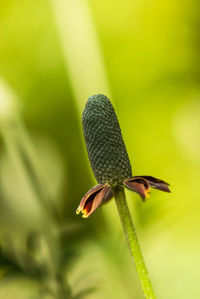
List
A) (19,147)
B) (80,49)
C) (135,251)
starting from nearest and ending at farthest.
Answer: (135,251), (19,147), (80,49)

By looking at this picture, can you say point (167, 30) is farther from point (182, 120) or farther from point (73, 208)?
point (73, 208)

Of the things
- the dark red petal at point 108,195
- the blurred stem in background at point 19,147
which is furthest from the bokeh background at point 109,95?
the dark red petal at point 108,195

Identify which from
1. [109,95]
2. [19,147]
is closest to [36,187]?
[19,147]

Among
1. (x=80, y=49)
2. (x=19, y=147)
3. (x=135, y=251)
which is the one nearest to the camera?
(x=135, y=251)

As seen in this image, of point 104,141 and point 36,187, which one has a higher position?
point 104,141

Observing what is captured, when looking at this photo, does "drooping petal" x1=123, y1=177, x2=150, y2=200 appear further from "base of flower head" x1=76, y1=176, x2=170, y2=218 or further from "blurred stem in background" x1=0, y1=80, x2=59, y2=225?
"blurred stem in background" x1=0, y1=80, x2=59, y2=225

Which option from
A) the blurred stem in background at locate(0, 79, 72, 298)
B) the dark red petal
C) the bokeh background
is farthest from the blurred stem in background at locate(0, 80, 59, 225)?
the dark red petal

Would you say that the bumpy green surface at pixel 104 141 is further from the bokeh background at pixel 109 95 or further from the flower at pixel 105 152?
the bokeh background at pixel 109 95

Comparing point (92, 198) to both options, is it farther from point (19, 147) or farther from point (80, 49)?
point (80, 49)
